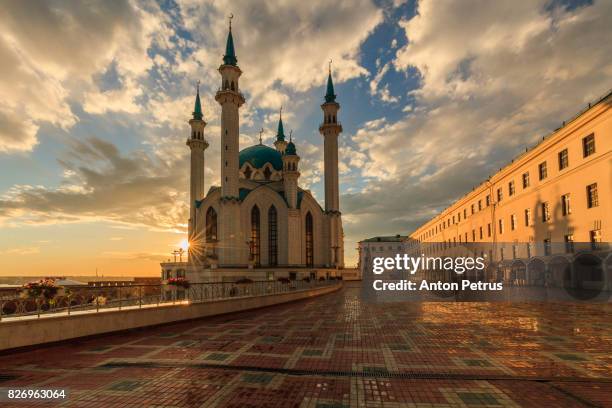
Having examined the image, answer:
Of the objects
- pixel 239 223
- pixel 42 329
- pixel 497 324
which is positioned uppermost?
pixel 239 223

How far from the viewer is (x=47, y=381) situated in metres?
7.22

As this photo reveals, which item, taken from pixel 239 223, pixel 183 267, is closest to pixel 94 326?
pixel 239 223

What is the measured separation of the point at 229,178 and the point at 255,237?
34.1ft

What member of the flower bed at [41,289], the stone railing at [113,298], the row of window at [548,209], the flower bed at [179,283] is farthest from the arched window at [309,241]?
the flower bed at [41,289]

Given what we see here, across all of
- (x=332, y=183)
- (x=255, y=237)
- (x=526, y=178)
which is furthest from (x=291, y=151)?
(x=526, y=178)

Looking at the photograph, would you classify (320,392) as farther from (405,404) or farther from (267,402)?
(405,404)

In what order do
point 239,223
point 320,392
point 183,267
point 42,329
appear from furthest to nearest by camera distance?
point 183,267
point 239,223
point 42,329
point 320,392

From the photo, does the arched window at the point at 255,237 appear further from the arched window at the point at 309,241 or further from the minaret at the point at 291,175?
the arched window at the point at 309,241

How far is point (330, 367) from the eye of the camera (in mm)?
8086

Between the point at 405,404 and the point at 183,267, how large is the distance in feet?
175

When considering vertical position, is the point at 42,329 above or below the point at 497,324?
above

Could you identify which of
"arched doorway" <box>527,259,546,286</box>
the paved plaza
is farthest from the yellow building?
the paved plaza

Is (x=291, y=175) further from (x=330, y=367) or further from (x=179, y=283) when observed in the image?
(x=330, y=367)

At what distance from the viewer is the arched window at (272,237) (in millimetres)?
55656
